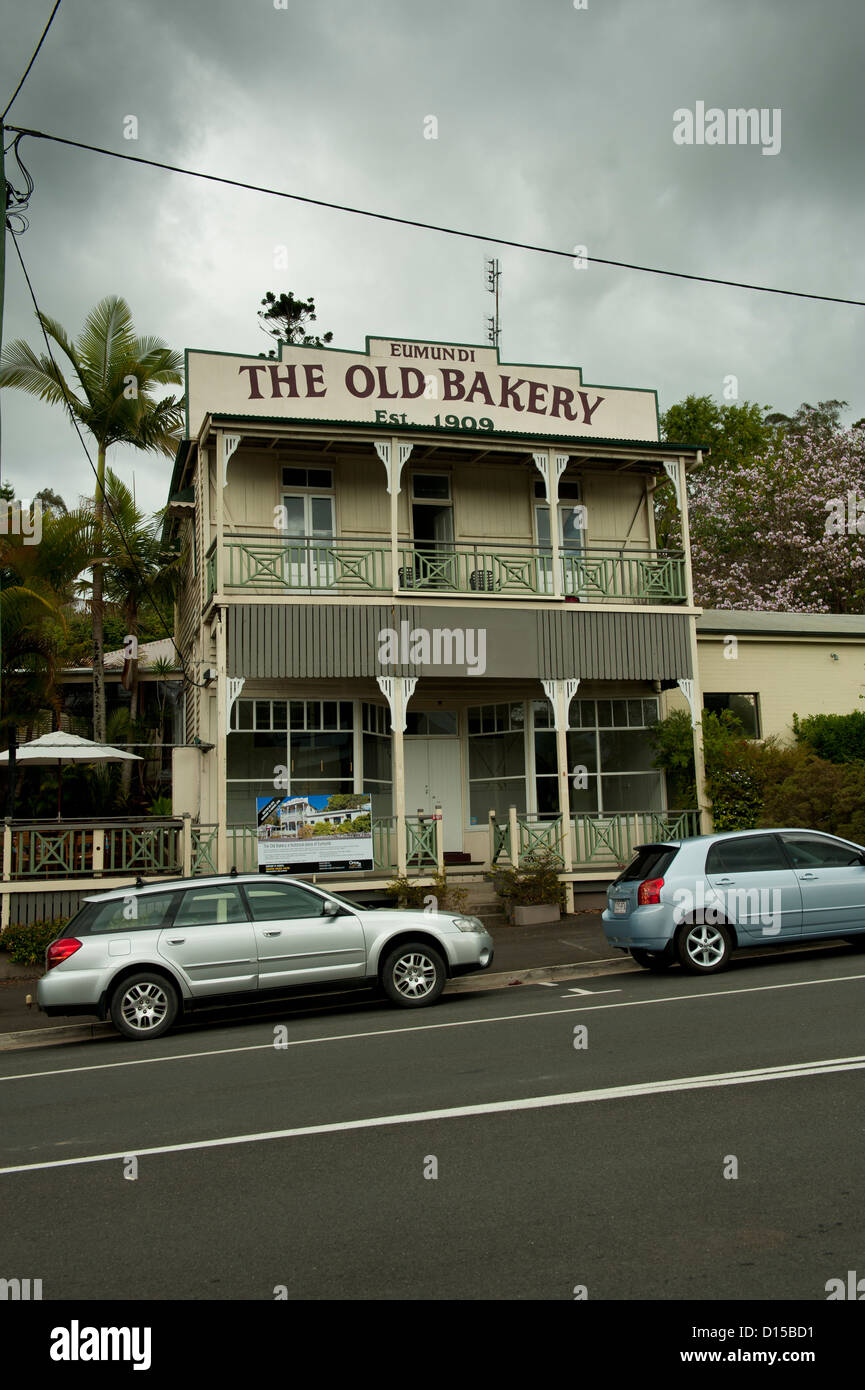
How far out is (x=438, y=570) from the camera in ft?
61.1

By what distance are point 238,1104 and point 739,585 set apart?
29.4 metres

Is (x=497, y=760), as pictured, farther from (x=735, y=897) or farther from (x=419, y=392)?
(x=735, y=897)

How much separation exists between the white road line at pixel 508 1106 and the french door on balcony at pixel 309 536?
1199cm

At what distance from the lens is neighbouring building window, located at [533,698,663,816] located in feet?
65.2

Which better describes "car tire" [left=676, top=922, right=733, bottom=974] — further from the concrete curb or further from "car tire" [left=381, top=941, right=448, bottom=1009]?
"car tire" [left=381, top=941, right=448, bottom=1009]

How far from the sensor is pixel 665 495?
1473 inches

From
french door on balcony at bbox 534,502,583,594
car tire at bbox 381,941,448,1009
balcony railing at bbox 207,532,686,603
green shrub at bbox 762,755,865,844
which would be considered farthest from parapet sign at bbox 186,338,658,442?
car tire at bbox 381,941,448,1009

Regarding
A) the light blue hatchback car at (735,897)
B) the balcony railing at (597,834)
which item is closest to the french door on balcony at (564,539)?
the balcony railing at (597,834)

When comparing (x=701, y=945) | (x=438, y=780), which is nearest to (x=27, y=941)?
(x=438, y=780)

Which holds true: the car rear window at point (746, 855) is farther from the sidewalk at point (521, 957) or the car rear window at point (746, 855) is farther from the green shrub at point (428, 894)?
the green shrub at point (428, 894)

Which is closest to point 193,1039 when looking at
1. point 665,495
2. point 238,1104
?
point 238,1104
